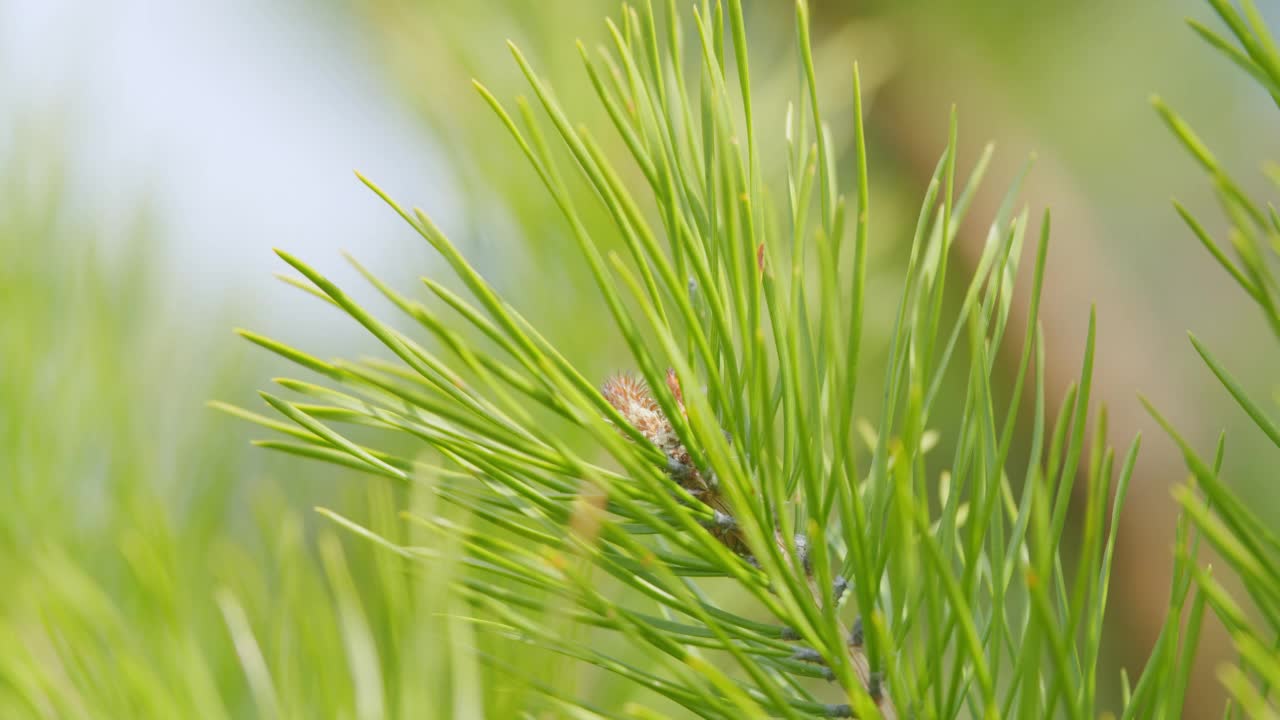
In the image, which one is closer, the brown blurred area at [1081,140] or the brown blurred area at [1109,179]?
the brown blurred area at [1081,140]

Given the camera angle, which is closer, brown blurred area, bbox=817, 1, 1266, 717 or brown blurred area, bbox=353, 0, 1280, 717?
brown blurred area, bbox=353, 0, 1280, 717

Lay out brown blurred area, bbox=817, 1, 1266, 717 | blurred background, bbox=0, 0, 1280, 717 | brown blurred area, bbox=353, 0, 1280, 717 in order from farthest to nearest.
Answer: brown blurred area, bbox=817, 1, 1266, 717
brown blurred area, bbox=353, 0, 1280, 717
blurred background, bbox=0, 0, 1280, 717

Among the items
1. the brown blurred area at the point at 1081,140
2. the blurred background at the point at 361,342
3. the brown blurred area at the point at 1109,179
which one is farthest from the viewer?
the brown blurred area at the point at 1109,179

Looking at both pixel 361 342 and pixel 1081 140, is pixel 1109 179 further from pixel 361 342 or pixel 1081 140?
pixel 361 342

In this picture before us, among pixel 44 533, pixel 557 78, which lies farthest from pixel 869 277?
pixel 44 533

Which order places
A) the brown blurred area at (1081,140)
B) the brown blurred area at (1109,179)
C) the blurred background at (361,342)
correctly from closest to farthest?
the blurred background at (361,342), the brown blurred area at (1081,140), the brown blurred area at (1109,179)

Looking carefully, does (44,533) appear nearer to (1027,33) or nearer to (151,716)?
(151,716)

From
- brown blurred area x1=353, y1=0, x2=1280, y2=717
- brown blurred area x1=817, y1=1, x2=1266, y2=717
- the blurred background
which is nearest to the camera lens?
the blurred background

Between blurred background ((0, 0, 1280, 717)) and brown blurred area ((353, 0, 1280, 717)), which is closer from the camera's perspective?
blurred background ((0, 0, 1280, 717))

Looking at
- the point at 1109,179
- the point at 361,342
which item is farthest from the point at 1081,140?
the point at 361,342

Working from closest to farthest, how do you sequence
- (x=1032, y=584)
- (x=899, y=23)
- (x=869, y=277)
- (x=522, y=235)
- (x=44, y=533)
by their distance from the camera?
(x=1032, y=584), (x=44, y=533), (x=522, y=235), (x=869, y=277), (x=899, y=23)

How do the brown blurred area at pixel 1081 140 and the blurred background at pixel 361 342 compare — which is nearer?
the blurred background at pixel 361 342
